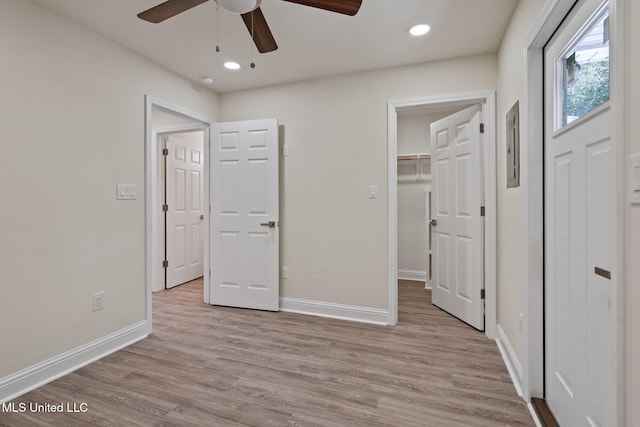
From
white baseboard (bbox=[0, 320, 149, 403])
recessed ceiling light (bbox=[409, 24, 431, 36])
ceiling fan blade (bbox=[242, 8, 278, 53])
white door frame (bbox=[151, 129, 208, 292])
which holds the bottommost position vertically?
white baseboard (bbox=[0, 320, 149, 403])

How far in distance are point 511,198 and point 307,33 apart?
1.93 meters

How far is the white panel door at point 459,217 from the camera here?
285 centimetres

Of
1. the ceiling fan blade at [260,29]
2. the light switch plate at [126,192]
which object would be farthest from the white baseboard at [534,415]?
the light switch plate at [126,192]

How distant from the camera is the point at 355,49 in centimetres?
267

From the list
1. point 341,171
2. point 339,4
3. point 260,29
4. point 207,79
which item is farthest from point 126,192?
point 339,4

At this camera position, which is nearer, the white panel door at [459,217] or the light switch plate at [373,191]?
the white panel door at [459,217]

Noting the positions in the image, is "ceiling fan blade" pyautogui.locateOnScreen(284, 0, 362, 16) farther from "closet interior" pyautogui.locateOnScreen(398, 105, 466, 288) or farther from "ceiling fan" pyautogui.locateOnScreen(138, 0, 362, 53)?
"closet interior" pyautogui.locateOnScreen(398, 105, 466, 288)

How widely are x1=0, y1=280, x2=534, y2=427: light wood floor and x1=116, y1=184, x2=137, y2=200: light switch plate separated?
121 centimetres

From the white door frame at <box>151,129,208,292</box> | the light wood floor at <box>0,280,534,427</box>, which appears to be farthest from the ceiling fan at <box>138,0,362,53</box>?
the white door frame at <box>151,129,208,292</box>

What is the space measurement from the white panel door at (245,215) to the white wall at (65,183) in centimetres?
89

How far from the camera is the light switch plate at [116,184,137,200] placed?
8.34 feet

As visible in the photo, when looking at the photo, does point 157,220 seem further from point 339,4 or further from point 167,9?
point 339,4

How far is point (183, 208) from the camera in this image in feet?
15.0

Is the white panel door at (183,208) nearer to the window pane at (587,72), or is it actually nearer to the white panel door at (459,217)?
the white panel door at (459,217)
